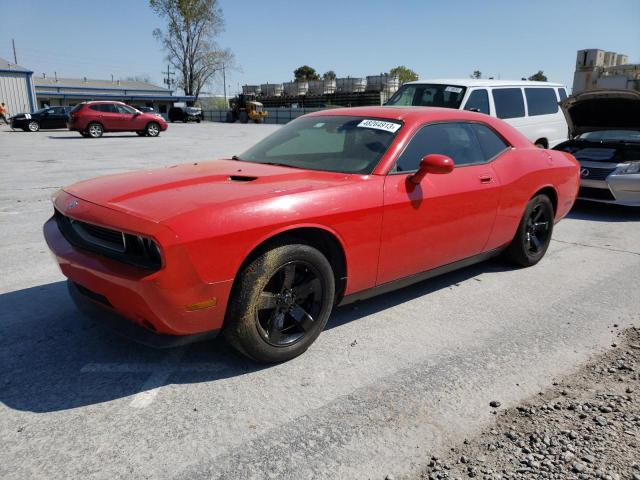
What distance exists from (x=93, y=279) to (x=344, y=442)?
1.56 metres

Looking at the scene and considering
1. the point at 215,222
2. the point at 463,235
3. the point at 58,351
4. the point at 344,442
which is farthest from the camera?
the point at 463,235

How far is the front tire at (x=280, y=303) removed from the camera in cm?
280

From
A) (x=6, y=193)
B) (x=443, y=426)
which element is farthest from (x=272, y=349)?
(x=6, y=193)

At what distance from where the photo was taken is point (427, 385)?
289 cm

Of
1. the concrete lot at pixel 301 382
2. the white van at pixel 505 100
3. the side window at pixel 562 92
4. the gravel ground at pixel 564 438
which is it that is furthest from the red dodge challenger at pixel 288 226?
the side window at pixel 562 92

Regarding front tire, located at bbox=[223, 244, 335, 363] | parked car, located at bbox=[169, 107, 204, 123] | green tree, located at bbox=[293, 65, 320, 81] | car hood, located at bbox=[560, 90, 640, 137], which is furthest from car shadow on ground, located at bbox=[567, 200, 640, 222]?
green tree, located at bbox=[293, 65, 320, 81]

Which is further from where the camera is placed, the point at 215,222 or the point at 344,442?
the point at 215,222

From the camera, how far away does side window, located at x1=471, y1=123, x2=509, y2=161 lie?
14.5 feet

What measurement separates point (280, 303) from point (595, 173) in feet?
20.7

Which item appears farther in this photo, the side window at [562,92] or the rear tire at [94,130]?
the rear tire at [94,130]

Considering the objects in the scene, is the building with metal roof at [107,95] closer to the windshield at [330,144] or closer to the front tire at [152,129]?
the front tire at [152,129]

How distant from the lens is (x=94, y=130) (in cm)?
2322

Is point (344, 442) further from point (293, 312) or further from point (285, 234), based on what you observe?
point (285, 234)

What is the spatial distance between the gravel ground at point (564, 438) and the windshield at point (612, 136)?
20.1 feet
